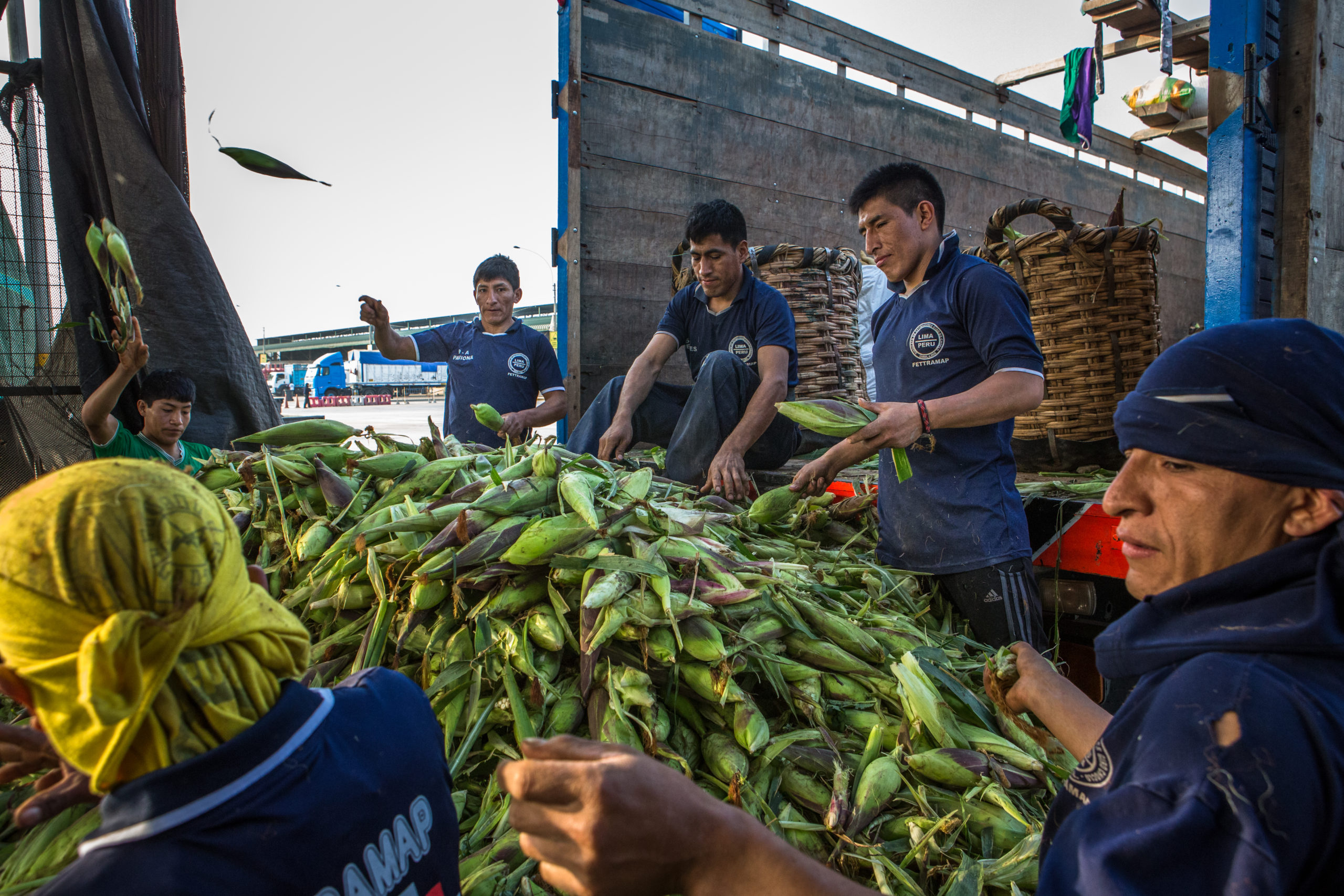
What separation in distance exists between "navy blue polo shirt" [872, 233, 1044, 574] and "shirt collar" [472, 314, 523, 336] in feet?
8.54

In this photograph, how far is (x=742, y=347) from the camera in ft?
11.1

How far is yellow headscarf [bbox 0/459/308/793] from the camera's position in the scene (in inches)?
23.4

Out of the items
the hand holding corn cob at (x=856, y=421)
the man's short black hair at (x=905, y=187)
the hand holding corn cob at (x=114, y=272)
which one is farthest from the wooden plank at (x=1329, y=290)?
the hand holding corn cob at (x=114, y=272)

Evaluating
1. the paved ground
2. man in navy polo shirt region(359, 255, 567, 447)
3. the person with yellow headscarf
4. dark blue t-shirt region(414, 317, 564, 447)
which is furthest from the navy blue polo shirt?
the paved ground

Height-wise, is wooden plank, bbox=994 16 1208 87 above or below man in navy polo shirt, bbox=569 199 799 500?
Answer: above

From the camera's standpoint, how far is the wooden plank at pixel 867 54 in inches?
172

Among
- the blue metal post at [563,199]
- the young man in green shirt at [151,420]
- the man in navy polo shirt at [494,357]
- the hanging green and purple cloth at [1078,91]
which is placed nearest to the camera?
the young man in green shirt at [151,420]

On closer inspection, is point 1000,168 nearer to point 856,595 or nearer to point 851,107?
point 851,107

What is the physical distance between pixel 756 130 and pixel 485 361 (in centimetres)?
229

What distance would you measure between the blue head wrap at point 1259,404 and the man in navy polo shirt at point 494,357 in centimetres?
360

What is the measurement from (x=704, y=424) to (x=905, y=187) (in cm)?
115

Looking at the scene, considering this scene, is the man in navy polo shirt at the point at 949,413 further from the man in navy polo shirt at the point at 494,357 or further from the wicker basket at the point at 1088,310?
the man in navy polo shirt at the point at 494,357

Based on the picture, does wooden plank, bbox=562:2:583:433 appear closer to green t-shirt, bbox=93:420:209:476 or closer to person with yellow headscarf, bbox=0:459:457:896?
green t-shirt, bbox=93:420:209:476

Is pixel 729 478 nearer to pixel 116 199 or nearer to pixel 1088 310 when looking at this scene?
pixel 1088 310
